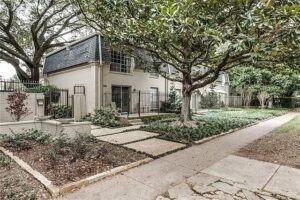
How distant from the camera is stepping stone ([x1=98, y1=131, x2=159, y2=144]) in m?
8.62

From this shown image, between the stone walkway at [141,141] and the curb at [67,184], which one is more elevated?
the stone walkway at [141,141]

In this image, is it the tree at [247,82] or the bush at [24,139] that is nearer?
the bush at [24,139]

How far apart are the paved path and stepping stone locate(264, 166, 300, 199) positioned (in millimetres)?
1520

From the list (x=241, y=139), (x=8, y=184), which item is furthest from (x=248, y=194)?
(x=241, y=139)

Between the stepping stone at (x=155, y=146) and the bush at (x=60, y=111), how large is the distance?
297 inches

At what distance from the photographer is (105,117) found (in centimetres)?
1270

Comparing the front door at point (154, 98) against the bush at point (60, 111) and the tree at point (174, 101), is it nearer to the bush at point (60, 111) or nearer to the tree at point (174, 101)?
the tree at point (174, 101)

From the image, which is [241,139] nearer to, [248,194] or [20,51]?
[248,194]

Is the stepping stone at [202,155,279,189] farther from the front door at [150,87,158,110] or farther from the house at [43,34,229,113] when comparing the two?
the front door at [150,87,158,110]

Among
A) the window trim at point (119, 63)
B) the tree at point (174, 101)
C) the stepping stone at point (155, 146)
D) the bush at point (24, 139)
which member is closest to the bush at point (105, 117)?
the window trim at point (119, 63)

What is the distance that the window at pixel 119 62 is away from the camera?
52.0 feet

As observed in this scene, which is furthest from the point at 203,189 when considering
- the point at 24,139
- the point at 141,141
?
the point at 24,139

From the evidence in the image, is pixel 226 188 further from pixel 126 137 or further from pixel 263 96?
pixel 263 96

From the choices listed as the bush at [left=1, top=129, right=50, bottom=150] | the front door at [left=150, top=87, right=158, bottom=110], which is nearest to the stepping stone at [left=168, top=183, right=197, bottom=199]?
the bush at [left=1, top=129, right=50, bottom=150]
